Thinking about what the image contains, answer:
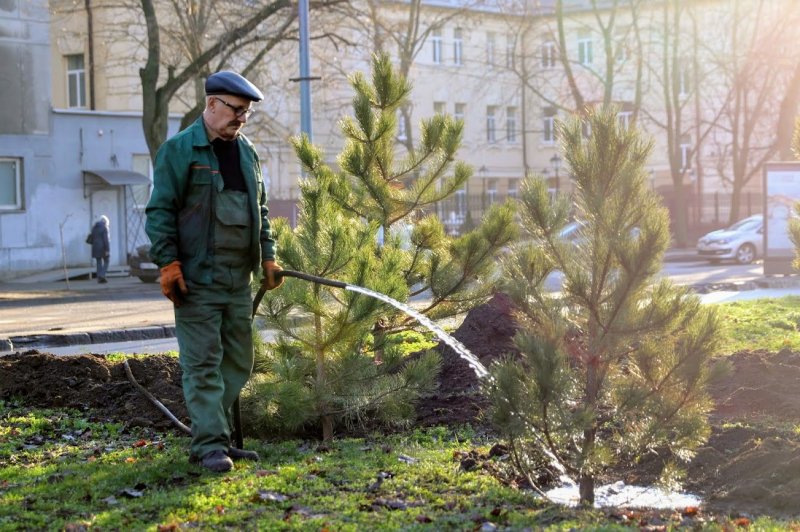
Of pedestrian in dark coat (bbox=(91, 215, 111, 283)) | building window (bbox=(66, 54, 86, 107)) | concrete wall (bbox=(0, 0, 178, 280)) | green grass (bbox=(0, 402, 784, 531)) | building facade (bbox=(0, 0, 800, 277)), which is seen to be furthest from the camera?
building window (bbox=(66, 54, 86, 107))

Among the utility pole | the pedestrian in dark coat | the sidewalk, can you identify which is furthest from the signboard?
the pedestrian in dark coat

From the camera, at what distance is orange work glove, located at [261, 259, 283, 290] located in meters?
6.88

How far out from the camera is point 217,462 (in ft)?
20.7

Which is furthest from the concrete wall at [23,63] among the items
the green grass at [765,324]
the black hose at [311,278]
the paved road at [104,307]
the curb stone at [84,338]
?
the black hose at [311,278]

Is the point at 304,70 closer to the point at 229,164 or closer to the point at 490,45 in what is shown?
the point at 229,164

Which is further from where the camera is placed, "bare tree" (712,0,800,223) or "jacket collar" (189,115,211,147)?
"bare tree" (712,0,800,223)

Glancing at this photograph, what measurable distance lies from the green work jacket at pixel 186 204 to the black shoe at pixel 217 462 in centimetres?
88

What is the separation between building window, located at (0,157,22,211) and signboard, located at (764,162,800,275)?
20288mm

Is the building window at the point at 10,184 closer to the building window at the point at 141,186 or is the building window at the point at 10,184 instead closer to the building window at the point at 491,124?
the building window at the point at 141,186

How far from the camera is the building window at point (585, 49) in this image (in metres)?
62.6

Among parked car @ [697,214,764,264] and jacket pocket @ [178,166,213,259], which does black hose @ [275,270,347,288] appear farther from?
parked car @ [697,214,764,264]

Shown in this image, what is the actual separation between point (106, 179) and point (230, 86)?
3188 centimetres

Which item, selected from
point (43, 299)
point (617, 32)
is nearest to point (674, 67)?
point (617, 32)

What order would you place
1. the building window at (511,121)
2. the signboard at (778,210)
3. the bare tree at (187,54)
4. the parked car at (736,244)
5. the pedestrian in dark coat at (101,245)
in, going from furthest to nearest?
1. the building window at (511,121)
2. the parked car at (736,244)
3. the pedestrian in dark coat at (101,245)
4. the bare tree at (187,54)
5. the signboard at (778,210)
